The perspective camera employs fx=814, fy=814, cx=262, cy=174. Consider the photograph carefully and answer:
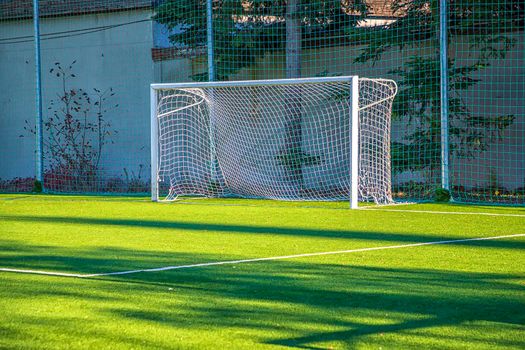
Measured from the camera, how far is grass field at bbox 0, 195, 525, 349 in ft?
11.8

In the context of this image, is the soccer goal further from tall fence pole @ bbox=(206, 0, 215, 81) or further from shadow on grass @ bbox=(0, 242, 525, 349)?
shadow on grass @ bbox=(0, 242, 525, 349)

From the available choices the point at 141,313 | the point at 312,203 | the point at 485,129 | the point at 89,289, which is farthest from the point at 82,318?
the point at 485,129

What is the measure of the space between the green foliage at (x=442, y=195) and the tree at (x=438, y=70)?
714mm

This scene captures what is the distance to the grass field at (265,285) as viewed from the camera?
142 inches

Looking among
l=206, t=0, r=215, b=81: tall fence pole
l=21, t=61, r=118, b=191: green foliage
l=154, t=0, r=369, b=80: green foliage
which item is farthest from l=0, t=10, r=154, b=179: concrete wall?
l=206, t=0, r=215, b=81: tall fence pole

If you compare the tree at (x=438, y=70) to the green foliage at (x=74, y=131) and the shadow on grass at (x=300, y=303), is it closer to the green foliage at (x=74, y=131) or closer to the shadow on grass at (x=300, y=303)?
the green foliage at (x=74, y=131)

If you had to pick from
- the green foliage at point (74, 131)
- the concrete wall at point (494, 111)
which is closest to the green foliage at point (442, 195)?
the concrete wall at point (494, 111)

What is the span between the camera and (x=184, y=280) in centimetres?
501

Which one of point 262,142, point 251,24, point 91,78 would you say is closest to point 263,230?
point 262,142

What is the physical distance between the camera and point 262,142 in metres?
12.8

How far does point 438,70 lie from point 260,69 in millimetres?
3910

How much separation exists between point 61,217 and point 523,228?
4.97 meters

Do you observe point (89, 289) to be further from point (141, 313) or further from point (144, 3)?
point (144, 3)

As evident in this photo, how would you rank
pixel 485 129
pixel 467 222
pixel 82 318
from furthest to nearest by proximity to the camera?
pixel 485 129 → pixel 467 222 → pixel 82 318
